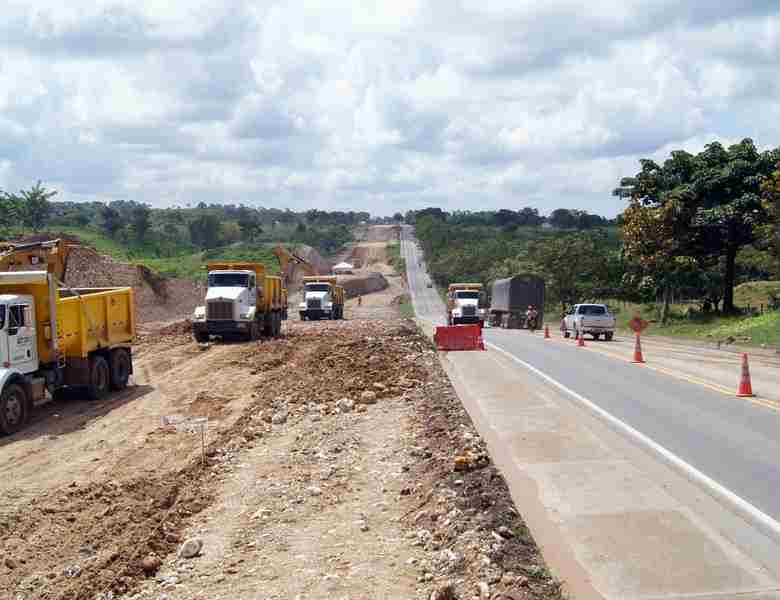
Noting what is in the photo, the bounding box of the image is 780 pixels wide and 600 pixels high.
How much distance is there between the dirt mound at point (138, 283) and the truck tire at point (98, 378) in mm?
32678

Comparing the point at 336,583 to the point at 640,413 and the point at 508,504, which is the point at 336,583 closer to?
the point at 508,504

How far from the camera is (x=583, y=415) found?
609 inches

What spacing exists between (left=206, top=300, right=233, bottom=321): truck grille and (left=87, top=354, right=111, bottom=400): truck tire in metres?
11.7

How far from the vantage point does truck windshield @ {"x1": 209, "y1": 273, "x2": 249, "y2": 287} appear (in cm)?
3409

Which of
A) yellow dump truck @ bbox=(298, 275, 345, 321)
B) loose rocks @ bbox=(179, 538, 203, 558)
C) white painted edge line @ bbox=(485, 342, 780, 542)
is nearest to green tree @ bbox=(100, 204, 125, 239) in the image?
yellow dump truck @ bbox=(298, 275, 345, 321)

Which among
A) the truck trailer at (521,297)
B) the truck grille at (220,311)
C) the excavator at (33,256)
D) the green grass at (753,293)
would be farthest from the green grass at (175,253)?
the excavator at (33,256)

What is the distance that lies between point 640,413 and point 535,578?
8921 millimetres

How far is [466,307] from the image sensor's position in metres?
50.9

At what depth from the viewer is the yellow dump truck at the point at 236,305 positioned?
108 feet

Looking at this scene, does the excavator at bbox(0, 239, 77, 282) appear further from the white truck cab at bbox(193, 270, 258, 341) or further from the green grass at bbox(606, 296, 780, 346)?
the green grass at bbox(606, 296, 780, 346)

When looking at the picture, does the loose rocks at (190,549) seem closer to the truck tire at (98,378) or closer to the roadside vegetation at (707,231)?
the truck tire at (98,378)

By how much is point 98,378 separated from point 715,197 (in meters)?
36.8

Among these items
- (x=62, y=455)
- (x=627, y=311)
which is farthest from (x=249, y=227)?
(x=62, y=455)

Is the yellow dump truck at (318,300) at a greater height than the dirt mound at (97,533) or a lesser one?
greater
